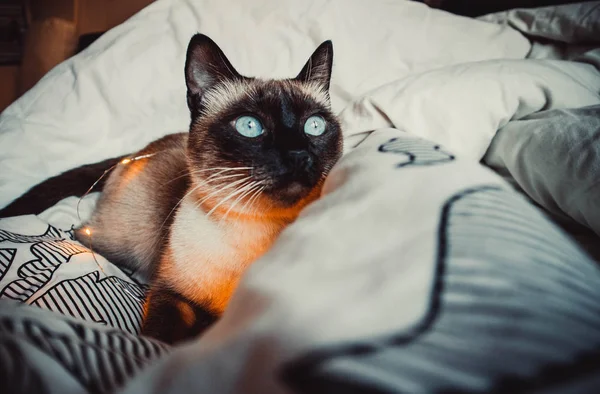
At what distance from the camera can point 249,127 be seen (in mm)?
881

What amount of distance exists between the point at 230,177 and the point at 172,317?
1.25ft

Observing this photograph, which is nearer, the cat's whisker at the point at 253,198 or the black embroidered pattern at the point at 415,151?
the black embroidered pattern at the point at 415,151

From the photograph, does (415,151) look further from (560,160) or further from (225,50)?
(225,50)

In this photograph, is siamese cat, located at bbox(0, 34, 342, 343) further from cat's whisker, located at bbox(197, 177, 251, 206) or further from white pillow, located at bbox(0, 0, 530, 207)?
white pillow, located at bbox(0, 0, 530, 207)

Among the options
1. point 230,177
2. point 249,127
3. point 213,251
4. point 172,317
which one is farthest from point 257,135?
point 172,317

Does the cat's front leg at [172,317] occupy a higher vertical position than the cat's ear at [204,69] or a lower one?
lower

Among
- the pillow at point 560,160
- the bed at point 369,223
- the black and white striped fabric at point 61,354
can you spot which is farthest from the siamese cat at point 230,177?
the pillow at point 560,160

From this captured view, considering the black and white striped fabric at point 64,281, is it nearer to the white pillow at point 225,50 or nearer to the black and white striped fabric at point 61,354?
the black and white striped fabric at point 61,354

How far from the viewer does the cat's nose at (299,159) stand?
0.79 meters

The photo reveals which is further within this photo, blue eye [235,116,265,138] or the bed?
blue eye [235,116,265,138]

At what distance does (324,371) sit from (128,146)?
145 cm

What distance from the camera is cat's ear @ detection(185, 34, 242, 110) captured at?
98 centimetres

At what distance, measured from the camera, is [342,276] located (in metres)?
0.38

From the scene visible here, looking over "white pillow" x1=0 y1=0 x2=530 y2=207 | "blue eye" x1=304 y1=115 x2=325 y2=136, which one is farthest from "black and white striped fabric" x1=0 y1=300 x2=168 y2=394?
"white pillow" x1=0 y1=0 x2=530 y2=207
